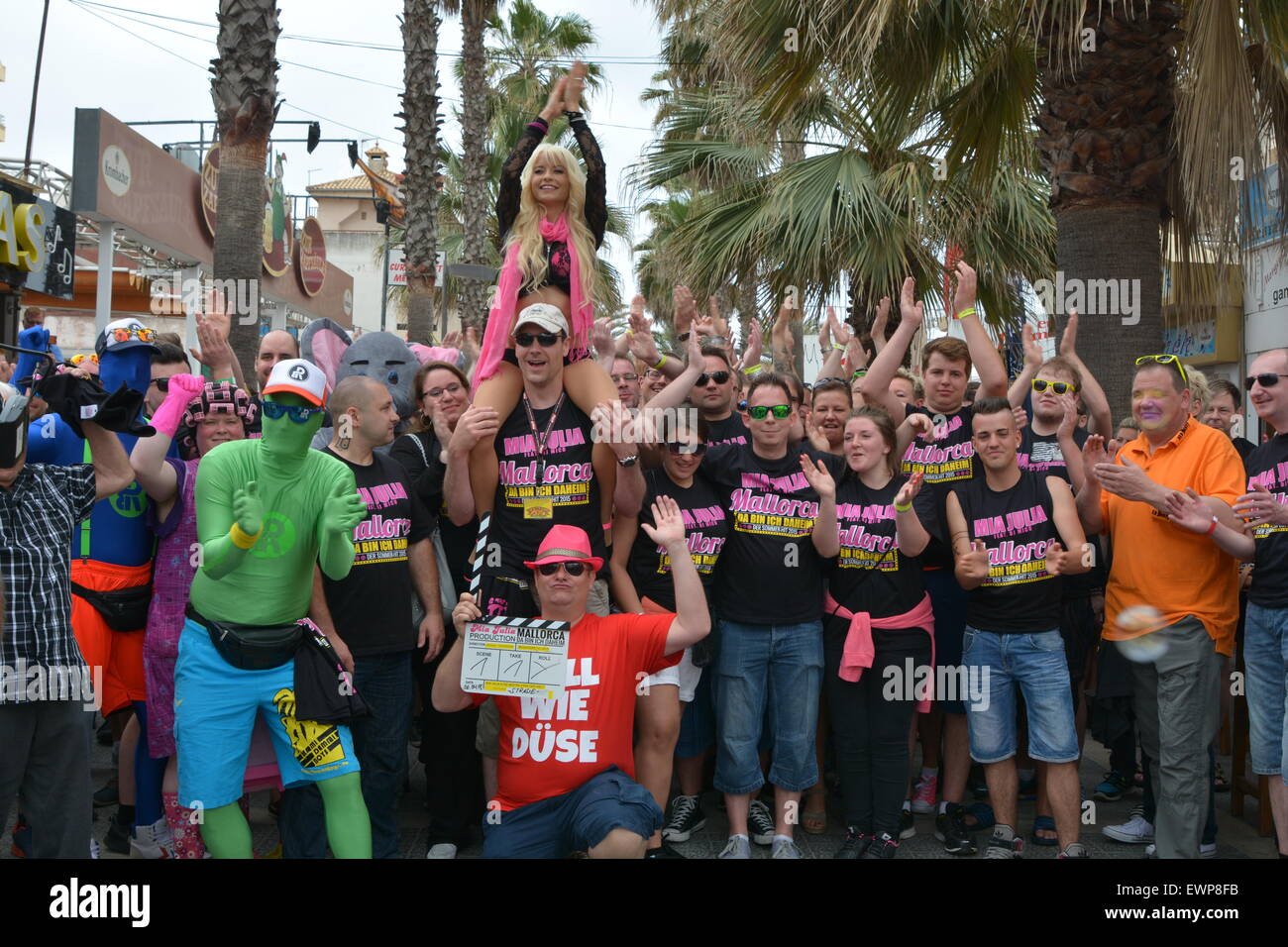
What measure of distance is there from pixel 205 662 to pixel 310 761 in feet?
1.69

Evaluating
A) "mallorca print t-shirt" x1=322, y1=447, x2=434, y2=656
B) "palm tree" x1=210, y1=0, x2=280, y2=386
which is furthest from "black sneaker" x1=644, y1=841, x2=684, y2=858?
"palm tree" x1=210, y1=0, x2=280, y2=386

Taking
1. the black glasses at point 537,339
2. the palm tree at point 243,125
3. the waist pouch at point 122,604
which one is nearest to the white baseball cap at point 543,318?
the black glasses at point 537,339

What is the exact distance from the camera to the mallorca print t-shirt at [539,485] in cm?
421

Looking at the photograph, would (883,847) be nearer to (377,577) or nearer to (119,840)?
(377,577)

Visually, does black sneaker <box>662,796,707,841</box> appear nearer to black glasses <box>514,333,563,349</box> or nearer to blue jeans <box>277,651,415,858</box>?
blue jeans <box>277,651,415,858</box>

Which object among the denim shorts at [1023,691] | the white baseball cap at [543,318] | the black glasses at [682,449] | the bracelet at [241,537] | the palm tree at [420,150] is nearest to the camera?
the bracelet at [241,537]

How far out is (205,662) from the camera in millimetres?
3699

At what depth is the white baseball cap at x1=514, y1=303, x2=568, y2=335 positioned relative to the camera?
4.07m

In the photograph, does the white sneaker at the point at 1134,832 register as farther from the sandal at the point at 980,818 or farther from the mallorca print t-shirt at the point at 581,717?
the mallorca print t-shirt at the point at 581,717

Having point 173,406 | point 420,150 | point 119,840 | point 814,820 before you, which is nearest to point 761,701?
point 814,820

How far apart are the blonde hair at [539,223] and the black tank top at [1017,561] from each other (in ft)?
7.02

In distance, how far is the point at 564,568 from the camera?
12.6 ft

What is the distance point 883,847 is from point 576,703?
1744mm
